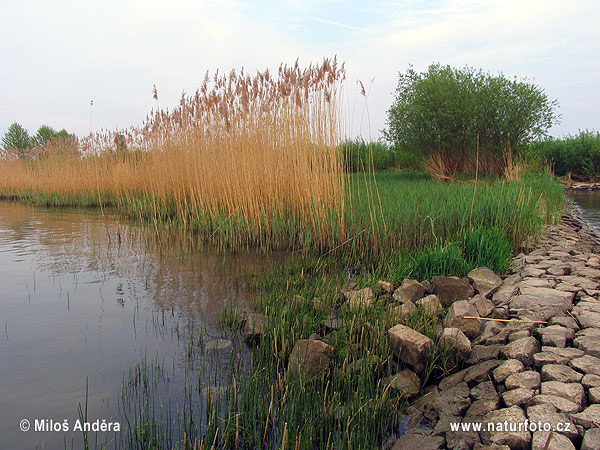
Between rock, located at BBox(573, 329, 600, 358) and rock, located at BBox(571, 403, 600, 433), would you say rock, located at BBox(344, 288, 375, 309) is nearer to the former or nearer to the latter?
rock, located at BBox(573, 329, 600, 358)

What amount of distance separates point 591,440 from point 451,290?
69.5 inches

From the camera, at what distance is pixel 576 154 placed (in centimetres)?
2077

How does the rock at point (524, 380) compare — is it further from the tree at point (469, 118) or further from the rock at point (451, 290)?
the tree at point (469, 118)

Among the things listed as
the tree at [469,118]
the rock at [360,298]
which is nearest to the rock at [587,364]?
the rock at [360,298]

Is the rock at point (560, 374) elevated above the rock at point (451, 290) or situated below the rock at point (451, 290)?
below

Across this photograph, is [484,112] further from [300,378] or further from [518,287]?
[300,378]

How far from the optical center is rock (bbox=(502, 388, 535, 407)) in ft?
6.79

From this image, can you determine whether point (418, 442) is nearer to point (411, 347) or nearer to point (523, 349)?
point (411, 347)

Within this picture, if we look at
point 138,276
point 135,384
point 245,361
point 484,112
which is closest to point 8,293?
point 138,276

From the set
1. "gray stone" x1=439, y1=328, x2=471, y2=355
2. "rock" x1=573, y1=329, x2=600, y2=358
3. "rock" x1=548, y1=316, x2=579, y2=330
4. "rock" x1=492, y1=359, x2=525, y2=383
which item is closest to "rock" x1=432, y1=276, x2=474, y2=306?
"rock" x1=548, y1=316, x2=579, y2=330

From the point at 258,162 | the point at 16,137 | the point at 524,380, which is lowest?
the point at 524,380

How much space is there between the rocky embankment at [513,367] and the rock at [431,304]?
114 millimetres

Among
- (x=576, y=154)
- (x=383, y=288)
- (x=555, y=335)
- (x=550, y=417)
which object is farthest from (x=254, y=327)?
(x=576, y=154)

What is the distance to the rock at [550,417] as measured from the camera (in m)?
1.81
